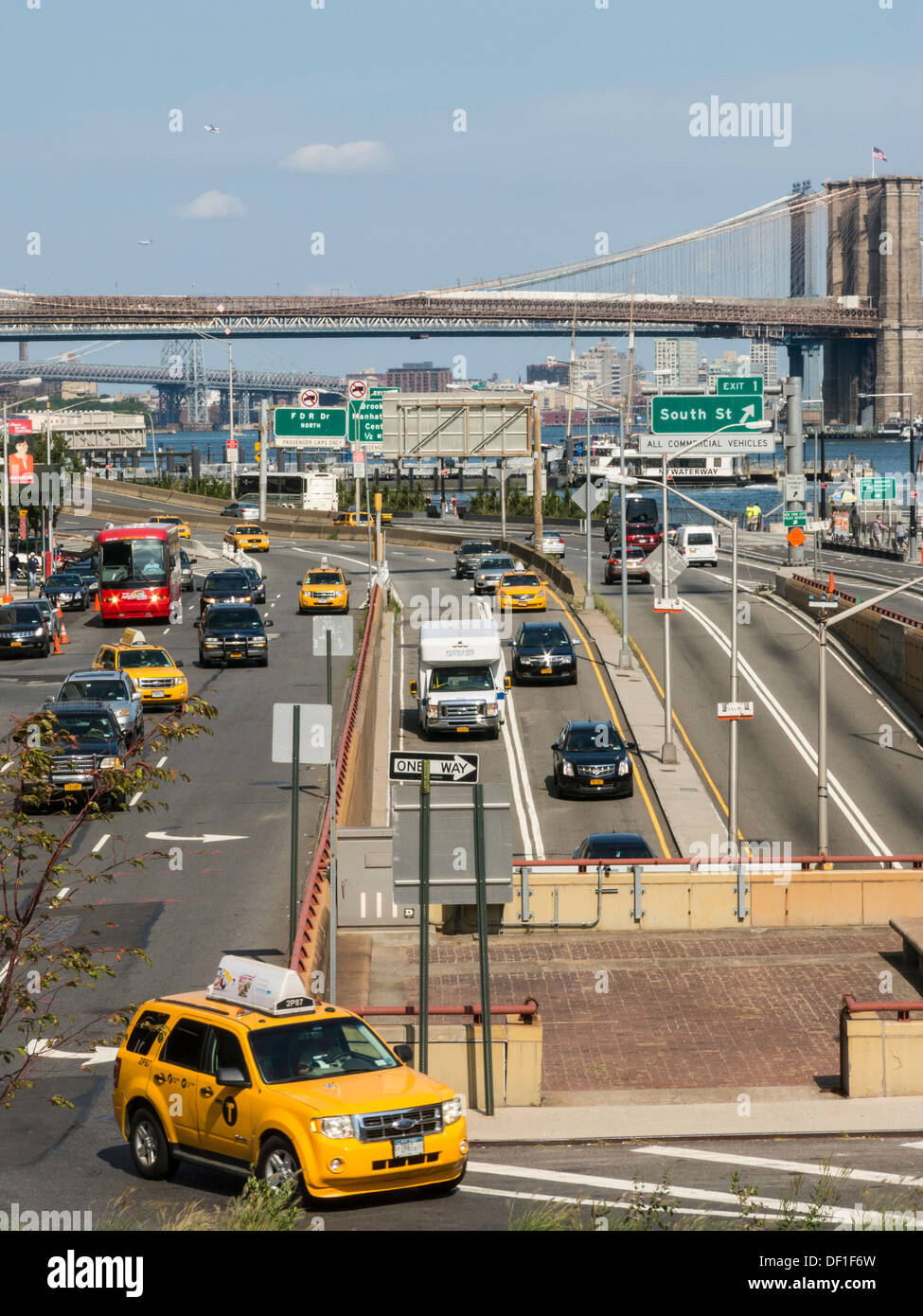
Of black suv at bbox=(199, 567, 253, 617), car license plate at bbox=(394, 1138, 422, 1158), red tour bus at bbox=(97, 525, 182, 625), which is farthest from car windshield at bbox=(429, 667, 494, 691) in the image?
car license plate at bbox=(394, 1138, 422, 1158)

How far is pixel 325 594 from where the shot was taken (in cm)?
6188

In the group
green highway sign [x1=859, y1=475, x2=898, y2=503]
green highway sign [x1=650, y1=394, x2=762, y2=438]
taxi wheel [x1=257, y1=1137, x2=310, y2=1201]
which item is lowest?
taxi wheel [x1=257, y1=1137, x2=310, y2=1201]

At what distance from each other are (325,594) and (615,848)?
110ft

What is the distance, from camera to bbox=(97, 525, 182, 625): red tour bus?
5950 cm

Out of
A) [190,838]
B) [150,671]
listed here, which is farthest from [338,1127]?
[150,671]

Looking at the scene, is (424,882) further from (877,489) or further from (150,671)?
(877,489)

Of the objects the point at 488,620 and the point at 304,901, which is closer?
the point at 304,901

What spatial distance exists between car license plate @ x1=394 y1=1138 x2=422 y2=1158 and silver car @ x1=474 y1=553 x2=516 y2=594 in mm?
51758

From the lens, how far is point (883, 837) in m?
37.5

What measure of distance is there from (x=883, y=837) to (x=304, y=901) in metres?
18.7

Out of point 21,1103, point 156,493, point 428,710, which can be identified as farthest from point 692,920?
point 156,493

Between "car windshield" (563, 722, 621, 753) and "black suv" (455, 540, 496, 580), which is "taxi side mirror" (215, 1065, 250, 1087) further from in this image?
"black suv" (455, 540, 496, 580)
